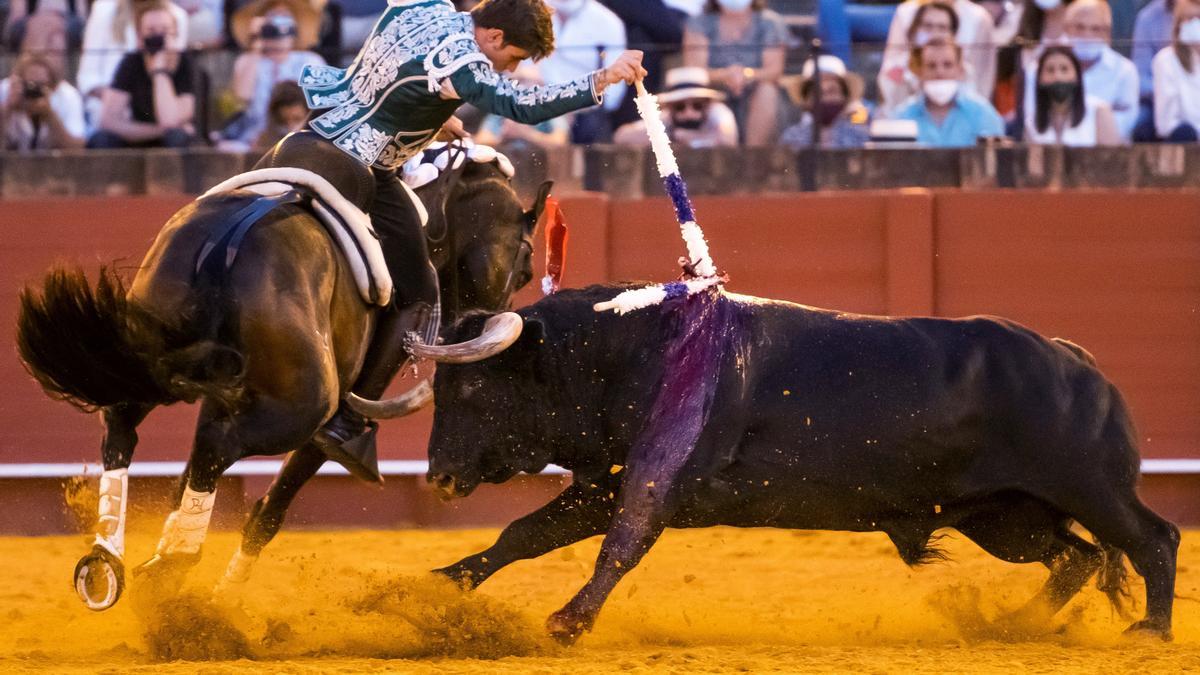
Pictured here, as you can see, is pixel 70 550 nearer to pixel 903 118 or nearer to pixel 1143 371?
pixel 903 118

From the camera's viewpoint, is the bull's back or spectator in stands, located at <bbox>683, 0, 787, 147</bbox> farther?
spectator in stands, located at <bbox>683, 0, 787, 147</bbox>

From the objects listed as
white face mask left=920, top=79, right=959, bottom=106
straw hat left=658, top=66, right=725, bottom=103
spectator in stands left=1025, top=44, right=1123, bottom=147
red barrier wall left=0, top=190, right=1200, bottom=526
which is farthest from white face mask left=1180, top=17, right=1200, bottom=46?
straw hat left=658, top=66, right=725, bottom=103

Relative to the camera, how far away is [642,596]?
18.7 ft

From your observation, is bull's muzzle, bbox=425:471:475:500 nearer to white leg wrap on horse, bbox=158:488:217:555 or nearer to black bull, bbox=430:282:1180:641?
black bull, bbox=430:282:1180:641

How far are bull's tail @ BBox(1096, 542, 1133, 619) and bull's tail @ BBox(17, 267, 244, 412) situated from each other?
232 cm

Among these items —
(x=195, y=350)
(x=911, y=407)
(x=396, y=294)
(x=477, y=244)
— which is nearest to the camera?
(x=195, y=350)

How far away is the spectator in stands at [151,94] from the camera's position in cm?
782

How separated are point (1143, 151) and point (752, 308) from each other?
3873mm

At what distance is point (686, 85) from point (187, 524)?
13.5ft

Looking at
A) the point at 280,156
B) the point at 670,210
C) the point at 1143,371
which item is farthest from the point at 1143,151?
the point at 280,156

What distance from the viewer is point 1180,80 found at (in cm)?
769

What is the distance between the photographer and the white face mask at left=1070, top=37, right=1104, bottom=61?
7566 mm

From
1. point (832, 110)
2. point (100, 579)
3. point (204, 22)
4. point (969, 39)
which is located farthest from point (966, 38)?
point (100, 579)

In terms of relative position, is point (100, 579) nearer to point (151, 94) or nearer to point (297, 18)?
point (151, 94)
